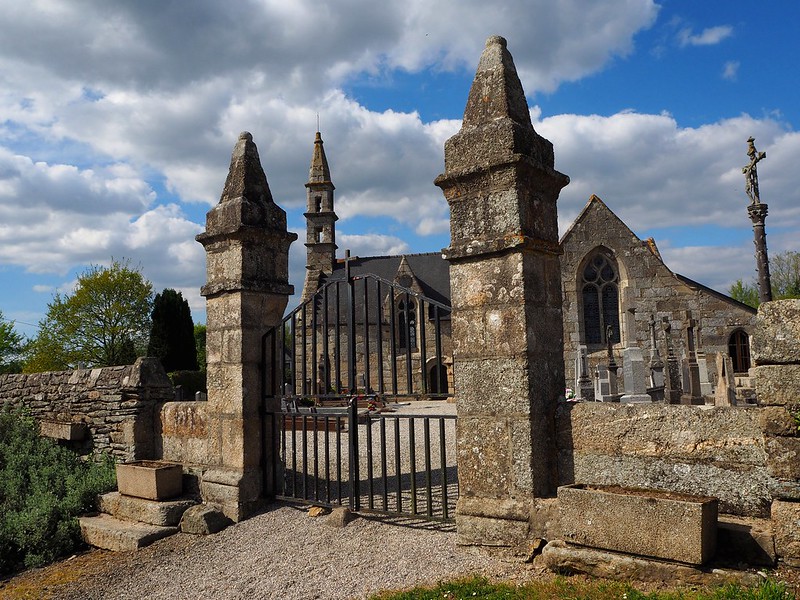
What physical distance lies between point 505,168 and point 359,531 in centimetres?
345

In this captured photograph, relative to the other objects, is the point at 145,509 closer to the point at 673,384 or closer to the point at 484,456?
the point at 484,456

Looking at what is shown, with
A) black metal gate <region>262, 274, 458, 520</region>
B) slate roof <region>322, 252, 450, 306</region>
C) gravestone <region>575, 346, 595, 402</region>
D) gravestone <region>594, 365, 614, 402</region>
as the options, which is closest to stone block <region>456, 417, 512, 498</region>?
black metal gate <region>262, 274, 458, 520</region>

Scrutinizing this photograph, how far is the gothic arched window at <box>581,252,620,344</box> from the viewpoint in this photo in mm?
19656

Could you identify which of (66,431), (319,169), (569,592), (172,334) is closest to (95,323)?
(172,334)

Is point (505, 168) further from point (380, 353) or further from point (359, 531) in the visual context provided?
point (359, 531)

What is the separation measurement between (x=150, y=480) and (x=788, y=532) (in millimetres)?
6090

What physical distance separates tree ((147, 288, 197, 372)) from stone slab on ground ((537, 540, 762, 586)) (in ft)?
72.6

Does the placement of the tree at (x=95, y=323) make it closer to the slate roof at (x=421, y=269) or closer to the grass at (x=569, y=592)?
the slate roof at (x=421, y=269)

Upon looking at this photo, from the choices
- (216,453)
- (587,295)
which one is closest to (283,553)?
(216,453)

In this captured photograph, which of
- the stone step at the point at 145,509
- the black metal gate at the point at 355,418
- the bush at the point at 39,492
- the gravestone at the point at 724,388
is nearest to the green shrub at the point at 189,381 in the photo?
the bush at the point at 39,492

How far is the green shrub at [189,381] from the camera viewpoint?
2072 centimetres

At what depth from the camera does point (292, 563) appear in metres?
5.17

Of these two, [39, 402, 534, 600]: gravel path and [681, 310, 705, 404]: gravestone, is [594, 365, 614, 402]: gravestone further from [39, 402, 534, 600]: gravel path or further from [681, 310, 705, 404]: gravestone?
[39, 402, 534, 600]: gravel path

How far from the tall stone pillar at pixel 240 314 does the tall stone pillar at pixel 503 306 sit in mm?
2855
